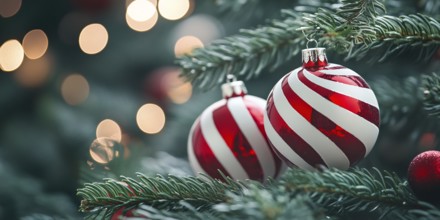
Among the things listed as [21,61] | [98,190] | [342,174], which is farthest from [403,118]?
[21,61]

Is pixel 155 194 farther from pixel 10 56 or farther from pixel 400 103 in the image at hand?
pixel 10 56

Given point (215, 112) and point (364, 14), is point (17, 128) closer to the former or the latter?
point (215, 112)

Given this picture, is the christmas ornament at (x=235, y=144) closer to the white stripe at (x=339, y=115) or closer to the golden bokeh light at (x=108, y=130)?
the white stripe at (x=339, y=115)

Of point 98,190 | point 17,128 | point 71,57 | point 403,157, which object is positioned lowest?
point 403,157

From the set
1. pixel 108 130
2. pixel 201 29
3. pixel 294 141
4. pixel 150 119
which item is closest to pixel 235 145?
pixel 294 141

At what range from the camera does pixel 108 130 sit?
1172mm

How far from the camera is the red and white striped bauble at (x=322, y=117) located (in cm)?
58

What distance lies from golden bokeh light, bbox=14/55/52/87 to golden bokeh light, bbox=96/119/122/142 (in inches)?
9.2

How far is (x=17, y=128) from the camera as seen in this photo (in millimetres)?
1213

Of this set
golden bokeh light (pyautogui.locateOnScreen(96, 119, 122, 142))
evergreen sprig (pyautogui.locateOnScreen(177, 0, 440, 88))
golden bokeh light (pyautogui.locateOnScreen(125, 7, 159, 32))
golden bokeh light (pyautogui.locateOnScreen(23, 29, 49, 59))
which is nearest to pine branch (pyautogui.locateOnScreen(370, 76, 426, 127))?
evergreen sprig (pyautogui.locateOnScreen(177, 0, 440, 88))

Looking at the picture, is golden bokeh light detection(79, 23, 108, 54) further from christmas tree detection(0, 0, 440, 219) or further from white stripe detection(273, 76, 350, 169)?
white stripe detection(273, 76, 350, 169)

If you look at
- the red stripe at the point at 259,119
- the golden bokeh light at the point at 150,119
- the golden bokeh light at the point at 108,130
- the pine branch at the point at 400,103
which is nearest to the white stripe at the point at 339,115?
the red stripe at the point at 259,119

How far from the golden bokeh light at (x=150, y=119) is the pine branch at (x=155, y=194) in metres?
0.73

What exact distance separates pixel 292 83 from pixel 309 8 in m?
0.19
